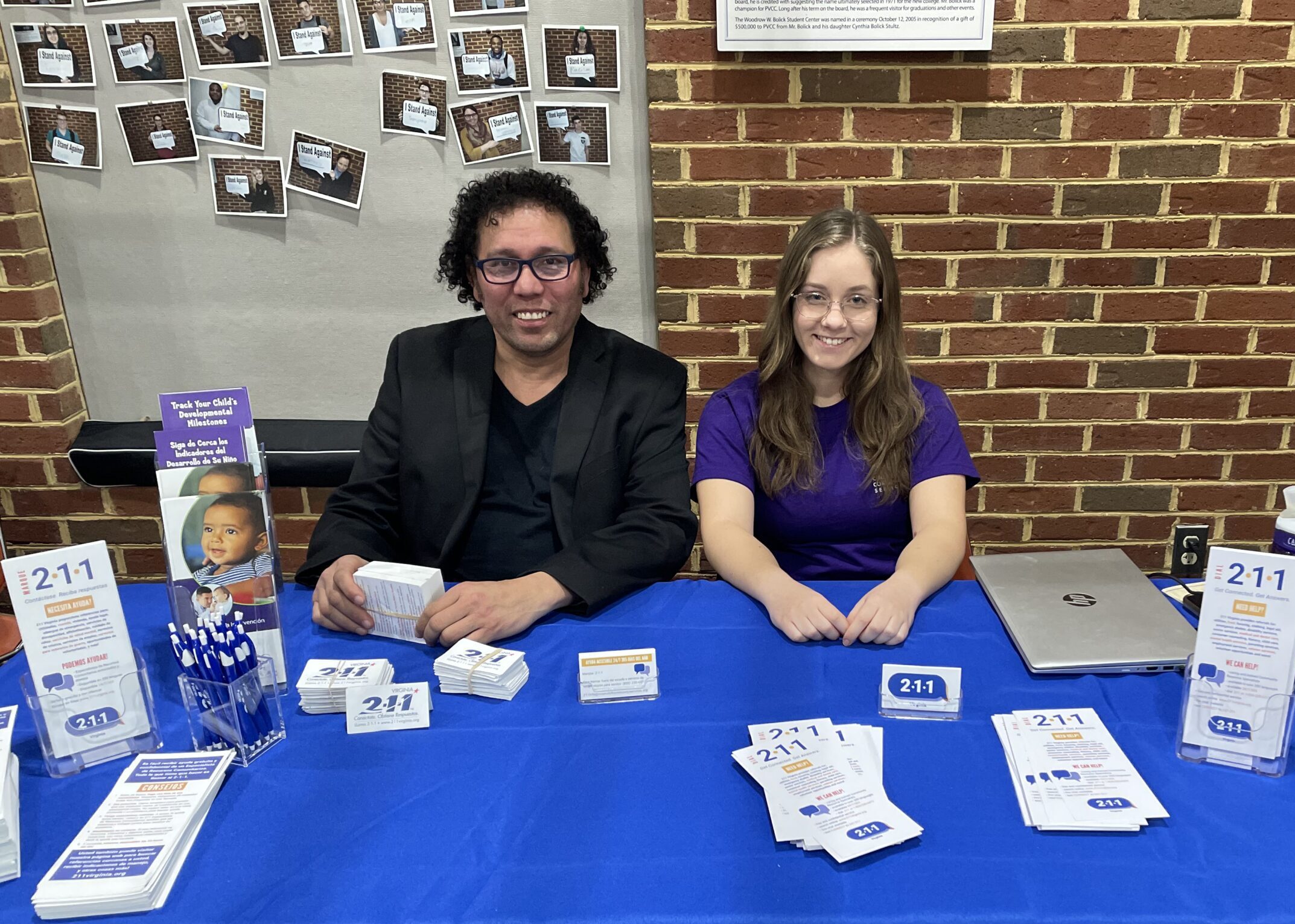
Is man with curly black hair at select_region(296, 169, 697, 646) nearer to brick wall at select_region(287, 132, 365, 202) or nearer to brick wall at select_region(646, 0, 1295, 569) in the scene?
brick wall at select_region(646, 0, 1295, 569)

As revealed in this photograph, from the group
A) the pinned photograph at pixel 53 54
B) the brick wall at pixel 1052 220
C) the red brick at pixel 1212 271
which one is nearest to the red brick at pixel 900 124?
the brick wall at pixel 1052 220

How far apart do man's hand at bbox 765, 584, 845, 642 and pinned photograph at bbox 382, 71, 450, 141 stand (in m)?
1.60

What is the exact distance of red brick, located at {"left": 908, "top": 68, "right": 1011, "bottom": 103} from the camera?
2.15 metres

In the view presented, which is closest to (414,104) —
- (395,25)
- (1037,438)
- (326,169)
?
(395,25)

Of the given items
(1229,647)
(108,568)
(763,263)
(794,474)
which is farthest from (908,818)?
(763,263)

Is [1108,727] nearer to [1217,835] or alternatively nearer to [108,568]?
[1217,835]

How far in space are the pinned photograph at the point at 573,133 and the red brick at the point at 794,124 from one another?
14.9 inches

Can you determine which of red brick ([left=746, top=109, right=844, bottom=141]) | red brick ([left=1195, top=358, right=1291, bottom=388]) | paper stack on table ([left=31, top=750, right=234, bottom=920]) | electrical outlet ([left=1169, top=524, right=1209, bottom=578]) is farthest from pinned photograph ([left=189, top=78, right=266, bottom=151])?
electrical outlet ([left=1169, top=524, right=1209, bottom=578])

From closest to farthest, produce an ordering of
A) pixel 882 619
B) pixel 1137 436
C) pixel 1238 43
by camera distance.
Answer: pixel 882 619
pixel 1238 43
pixel 1137 436

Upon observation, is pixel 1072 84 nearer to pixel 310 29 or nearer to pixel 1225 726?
pixel 1225 726

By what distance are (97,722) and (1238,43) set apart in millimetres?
2588

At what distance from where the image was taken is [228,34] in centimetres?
230

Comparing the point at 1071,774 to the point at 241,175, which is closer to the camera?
the point at 1071,774

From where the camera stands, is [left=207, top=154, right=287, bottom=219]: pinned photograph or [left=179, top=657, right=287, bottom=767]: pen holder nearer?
[left=179, top=657, right=287, bottom=767]: pen holder
